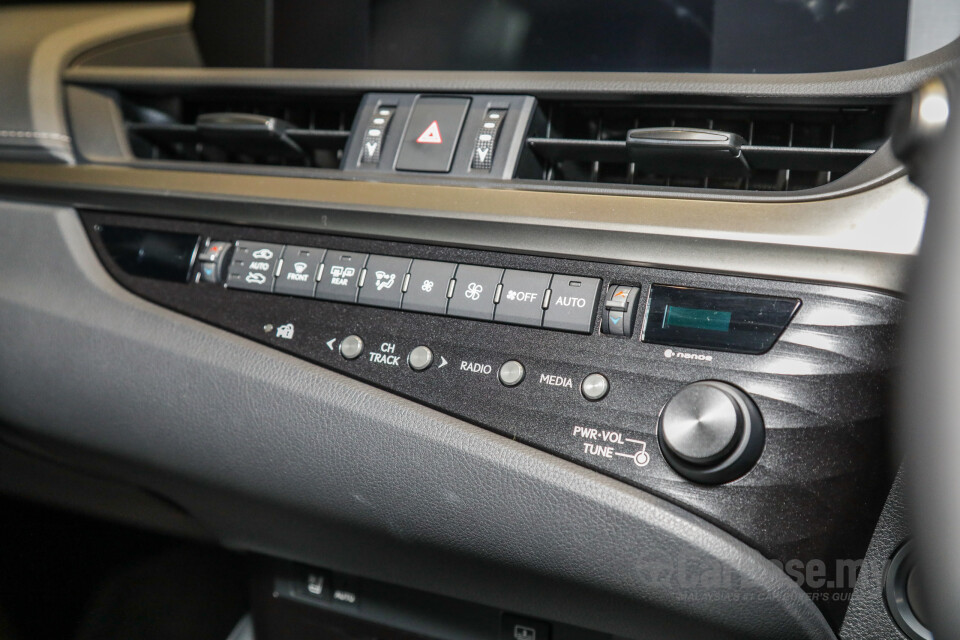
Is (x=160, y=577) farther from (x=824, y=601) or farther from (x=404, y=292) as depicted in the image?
(x=824, y=601)

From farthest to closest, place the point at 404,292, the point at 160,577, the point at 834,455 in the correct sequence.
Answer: the point at 160,577 → the point at 404,292 → the point at 834,455

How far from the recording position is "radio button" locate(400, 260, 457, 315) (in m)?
0.67

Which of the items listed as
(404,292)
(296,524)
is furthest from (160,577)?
(404,292)

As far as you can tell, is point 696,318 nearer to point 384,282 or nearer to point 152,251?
point 384,282

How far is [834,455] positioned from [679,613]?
0.17m

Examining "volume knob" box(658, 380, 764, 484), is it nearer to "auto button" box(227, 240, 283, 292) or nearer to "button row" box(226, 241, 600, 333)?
"button row" box(226, 241, 600, 333)

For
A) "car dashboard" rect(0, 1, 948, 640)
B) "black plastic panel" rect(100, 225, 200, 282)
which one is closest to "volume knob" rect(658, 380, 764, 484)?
"car dashboard" rect(0, 1, 948, 640)

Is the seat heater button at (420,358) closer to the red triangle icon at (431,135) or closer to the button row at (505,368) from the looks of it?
the button row at (505,368)

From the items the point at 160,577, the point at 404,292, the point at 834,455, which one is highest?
the point at 404,292

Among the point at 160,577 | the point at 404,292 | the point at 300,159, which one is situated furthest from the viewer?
the point at 160,577

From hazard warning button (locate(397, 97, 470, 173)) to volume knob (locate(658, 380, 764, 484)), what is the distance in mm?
311

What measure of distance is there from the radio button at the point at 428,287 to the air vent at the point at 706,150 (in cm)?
12

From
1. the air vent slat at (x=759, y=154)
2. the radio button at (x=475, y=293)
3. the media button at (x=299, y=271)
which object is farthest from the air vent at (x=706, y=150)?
the media button at (x=299, y=271)

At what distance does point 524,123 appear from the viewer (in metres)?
0.71
